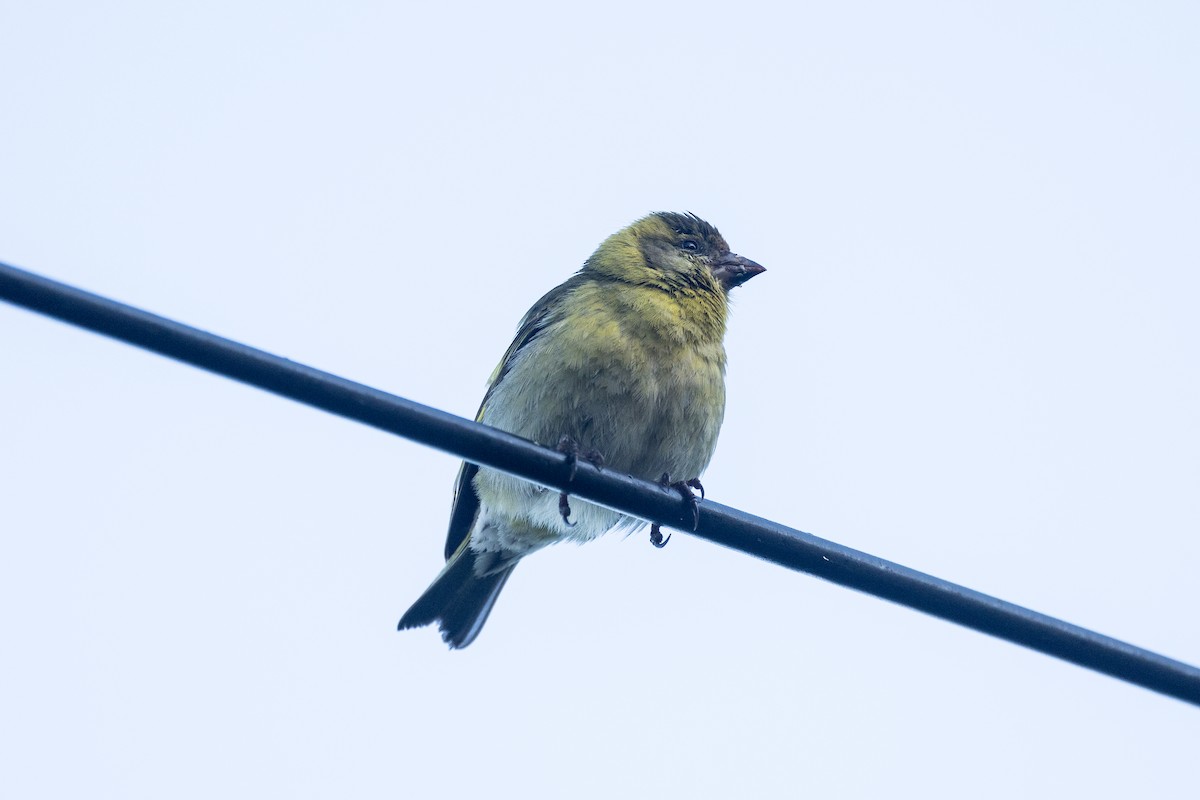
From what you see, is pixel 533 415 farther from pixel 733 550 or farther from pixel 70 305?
pixel 70 305

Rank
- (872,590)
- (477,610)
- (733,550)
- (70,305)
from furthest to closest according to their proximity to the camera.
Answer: (477,610)
(733,550)
(872,590)
(70,305)

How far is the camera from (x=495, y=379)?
20.8 ft

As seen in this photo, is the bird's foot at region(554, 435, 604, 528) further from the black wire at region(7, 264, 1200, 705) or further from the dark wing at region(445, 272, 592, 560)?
the black wire at region(7, 264, 1200, 705)

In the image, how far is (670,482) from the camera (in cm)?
562

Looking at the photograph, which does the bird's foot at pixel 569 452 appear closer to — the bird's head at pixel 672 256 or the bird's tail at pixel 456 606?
the bird's tail at pixel 456 606

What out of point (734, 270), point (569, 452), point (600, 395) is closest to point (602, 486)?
point (569, 452)

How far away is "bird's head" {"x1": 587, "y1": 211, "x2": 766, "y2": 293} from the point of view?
6.22 metres

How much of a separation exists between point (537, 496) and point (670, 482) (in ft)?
2.01

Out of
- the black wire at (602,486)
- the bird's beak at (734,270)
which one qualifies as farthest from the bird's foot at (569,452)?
the bird's beak at (734,270)

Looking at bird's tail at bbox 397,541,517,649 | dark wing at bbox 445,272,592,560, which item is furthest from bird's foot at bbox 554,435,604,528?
bird's tail at bbox 397,541,517,649

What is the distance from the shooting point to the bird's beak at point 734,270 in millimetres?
6508

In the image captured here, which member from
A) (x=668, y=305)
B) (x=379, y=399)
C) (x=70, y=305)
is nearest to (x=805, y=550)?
(x=379, y=399)

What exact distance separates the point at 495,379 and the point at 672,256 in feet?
3.52

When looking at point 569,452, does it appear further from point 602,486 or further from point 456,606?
point 456,606
